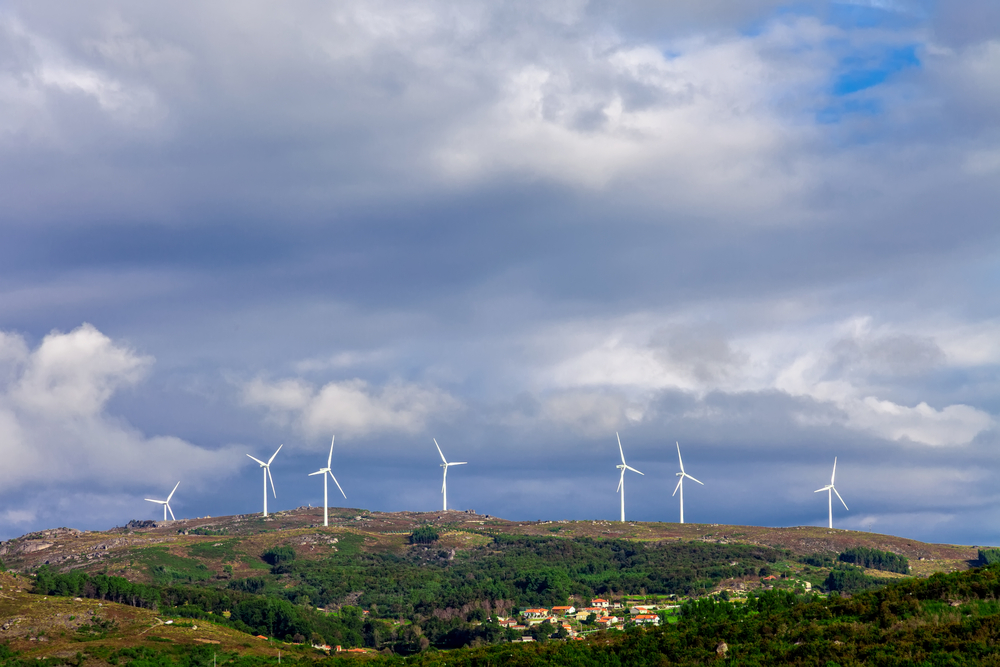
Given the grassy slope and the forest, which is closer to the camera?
the forest

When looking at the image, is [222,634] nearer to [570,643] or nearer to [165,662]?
[165,662]

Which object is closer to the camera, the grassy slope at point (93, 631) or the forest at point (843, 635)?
the forest at point (843, 635)

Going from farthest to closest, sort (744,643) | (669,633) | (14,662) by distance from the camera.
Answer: (14,662) → (669,633) → (744,643)

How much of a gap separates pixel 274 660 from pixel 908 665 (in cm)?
11087

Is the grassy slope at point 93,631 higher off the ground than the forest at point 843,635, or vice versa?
the forest at point 843,635

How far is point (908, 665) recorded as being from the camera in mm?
71250

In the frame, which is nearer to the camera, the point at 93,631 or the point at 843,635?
the point at 843,635

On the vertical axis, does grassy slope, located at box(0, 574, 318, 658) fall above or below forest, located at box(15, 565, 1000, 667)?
below

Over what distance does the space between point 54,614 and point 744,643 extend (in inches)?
5593

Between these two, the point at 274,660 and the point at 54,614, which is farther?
the point at 54,614

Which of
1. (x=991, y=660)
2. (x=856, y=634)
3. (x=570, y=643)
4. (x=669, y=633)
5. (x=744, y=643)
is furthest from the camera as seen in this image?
(x=570, y=643)

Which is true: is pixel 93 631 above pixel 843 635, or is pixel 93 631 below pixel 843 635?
below

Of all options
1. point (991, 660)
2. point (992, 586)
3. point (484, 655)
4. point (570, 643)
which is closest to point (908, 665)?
point (991, 660)

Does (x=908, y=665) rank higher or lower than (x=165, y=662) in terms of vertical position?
higher
